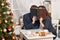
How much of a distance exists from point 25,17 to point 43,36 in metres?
1.00

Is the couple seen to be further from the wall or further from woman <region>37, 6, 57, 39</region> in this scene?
the wall

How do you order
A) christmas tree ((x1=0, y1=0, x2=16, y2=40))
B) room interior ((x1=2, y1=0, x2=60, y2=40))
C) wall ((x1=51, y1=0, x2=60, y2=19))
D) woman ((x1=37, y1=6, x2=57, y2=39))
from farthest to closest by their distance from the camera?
1. wall ((x1=51, y1=0, x2=60, y2=19))
2. room interior ((x1=2, y1=0, x2=60, y2=40))
3. woman ((x1=37, y1=6, x2=57, y2=39))
4. christmas tree ((x1=0, y1=0, x2=16, y2=40))

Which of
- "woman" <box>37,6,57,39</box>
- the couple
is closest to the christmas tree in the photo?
the couple

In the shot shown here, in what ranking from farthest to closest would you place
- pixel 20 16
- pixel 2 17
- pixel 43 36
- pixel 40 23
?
pixel 20 16 → pixel 40 23 → pixel 43 36 → pixel 2 17

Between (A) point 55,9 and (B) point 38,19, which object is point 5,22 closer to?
(B) point 38,19

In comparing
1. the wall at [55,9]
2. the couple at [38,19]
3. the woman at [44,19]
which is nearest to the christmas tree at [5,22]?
the couple at [38,19]

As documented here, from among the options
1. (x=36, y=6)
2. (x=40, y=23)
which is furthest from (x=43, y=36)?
(x=36, y=6)

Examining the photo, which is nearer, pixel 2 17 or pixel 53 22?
pixel 2 17

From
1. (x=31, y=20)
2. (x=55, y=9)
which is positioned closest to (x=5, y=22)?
(x=31, y=20)

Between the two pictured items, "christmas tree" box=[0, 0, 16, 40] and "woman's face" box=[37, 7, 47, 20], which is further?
"woman's face" box=[37, 7, 47, 20]

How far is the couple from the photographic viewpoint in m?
4.47

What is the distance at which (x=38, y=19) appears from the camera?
454 cm

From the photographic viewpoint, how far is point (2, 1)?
3.17 m

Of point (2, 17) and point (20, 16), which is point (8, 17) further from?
point (20, 16)
